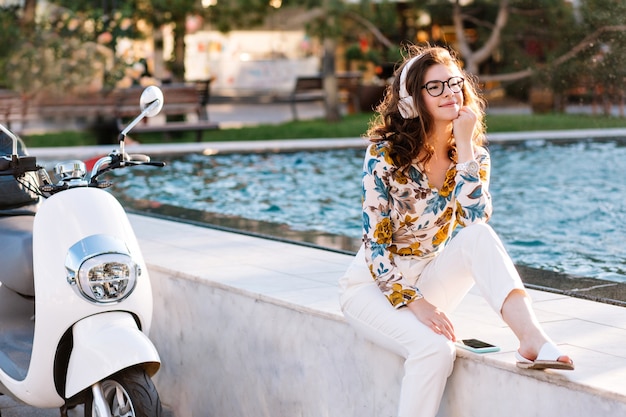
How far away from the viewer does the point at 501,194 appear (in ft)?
30.5

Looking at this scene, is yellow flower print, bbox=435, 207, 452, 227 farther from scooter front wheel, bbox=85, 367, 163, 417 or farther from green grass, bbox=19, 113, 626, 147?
green grass, bbox=19, 113, 626, 147

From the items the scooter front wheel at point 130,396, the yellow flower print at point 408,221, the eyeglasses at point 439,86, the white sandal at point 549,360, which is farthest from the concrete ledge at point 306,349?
the eyeglasses at point 439,86

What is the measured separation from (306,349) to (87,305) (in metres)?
0.78

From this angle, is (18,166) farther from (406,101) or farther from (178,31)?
(178,31)

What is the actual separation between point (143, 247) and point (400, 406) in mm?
2370

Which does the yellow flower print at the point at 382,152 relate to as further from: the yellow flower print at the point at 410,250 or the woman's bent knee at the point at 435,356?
the woman's bent knee at the point at 435,356

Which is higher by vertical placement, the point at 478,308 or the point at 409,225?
the point at 409,225

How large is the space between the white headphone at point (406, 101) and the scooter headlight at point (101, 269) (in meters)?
1.00

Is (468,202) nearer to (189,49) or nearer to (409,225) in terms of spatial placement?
(409,225)

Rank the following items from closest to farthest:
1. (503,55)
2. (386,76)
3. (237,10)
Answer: (237,10)
(503,55)
(386,76)

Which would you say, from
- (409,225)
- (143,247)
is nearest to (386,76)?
(143,247)

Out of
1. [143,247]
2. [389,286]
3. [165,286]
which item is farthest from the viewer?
[143,247]

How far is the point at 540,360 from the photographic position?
2914mm

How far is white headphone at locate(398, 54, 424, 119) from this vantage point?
353 cm
